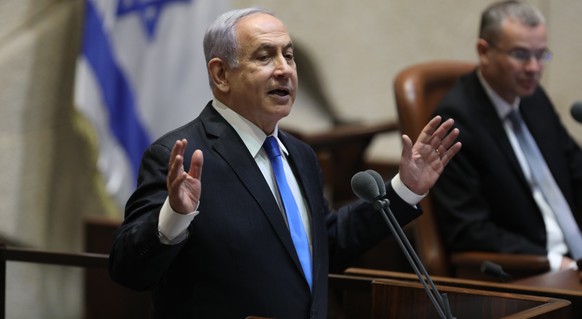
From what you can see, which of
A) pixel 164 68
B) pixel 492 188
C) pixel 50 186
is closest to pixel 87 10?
pixel 164 68

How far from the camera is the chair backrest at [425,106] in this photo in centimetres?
378

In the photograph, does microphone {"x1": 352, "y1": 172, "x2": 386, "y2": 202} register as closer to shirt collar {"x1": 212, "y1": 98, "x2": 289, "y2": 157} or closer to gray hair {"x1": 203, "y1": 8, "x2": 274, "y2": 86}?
shirt collar {"x1": 212, "y1": 98, "x2": 289, "y2": 157}

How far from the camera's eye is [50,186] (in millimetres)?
4668

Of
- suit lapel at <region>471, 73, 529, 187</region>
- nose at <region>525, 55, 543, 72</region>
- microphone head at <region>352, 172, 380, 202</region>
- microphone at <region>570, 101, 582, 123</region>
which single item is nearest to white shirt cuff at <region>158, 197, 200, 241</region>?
microphone head at <region>352, 172, 380, 202</region>

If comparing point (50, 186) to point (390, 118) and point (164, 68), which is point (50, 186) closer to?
point (164, 68)

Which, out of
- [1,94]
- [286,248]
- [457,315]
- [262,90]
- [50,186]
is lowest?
[457,315]

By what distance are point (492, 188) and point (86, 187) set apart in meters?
1.92

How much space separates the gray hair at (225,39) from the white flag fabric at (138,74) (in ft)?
6.58

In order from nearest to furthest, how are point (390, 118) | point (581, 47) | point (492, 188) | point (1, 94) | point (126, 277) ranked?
point (126, 277)
point (492, 188)
point (1, 94)
point (581, 47)
point (390, 118)

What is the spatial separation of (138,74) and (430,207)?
5.01 feet

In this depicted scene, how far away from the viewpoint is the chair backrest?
3.78m

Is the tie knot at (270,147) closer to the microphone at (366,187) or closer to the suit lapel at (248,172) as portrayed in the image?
the suit lapel at (248,172)

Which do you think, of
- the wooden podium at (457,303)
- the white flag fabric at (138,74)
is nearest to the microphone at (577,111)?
the wooden podium at (457,303)

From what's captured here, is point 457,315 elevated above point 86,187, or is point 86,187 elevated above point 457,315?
point 86,187
